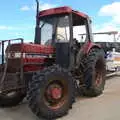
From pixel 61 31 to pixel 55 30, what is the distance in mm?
166

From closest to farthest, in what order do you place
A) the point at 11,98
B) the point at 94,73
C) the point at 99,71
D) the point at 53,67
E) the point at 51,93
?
the point at 51,93 < the point at 53,67 < the point at 11,98 < the point at 94,73 < the point at 99,71

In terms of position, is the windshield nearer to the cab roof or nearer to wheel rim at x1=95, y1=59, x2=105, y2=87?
the cab roof

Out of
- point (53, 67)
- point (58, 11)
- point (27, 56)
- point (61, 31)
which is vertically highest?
point (58, 11)

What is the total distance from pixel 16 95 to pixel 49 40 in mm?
1658

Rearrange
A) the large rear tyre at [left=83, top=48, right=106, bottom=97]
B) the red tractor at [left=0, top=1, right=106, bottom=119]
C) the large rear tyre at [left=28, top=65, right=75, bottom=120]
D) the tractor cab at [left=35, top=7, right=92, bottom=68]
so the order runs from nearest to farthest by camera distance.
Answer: the large rear tyre at [left=28, top=65, right=75, bottom=120], the red tractor at [left=0, top=1, right=106, bottom=119], the tractor cab at [left=35, top=7, right=92, bottom=68], the large rear tyre at [left=83, top=48, right=106, bottom=97]

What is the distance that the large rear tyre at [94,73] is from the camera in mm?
9172

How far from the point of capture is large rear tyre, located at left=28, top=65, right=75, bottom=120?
705 cm

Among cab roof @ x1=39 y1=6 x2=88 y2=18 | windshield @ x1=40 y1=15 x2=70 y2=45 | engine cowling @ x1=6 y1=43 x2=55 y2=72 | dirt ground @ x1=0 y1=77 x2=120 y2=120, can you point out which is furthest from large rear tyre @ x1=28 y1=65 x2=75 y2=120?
cab roof @ x1=39 y1=6 x2=88 y2=18

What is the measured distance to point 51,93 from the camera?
7.41 metres

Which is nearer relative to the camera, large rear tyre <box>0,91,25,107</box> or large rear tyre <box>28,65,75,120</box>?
large rear tyre <box>28,65,75,120</box>

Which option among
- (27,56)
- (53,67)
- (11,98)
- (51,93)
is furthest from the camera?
(11,98)

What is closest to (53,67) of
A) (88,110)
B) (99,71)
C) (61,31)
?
(88,110)

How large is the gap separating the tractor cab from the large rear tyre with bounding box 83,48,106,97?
1.53ft

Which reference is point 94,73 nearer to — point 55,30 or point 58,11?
point 55,30
